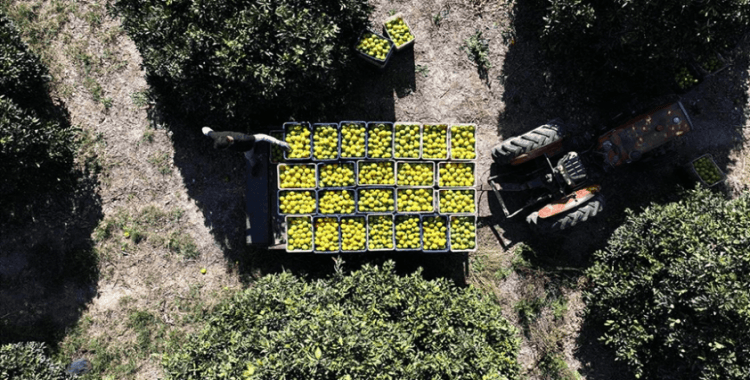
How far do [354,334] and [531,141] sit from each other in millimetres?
6704

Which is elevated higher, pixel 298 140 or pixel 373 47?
pixel 373 47

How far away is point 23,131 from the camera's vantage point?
1107cm

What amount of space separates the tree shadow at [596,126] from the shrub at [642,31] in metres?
1.54

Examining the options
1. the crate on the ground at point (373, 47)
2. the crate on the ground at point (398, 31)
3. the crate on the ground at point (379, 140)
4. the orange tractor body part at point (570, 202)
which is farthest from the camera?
the crate on the ground at point (398, 31)

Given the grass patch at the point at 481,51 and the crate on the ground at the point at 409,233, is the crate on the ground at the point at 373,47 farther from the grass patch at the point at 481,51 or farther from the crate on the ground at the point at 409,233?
the crate on the ground at the point at 409,233

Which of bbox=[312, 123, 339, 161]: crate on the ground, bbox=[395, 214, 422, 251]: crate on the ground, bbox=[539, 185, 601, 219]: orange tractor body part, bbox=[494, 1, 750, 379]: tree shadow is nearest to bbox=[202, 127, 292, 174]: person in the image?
bbox=[312, 123, 339, 161]: crate on the ground

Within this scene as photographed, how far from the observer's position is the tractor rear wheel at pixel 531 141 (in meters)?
12.3

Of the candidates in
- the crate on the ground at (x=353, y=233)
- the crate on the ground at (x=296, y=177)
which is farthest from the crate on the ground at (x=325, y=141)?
the crate on the ground at (x=353, y=233)

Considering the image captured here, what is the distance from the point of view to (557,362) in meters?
13.3

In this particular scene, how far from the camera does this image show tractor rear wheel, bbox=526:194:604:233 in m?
12.3

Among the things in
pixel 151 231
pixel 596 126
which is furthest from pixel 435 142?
pixel 151 231

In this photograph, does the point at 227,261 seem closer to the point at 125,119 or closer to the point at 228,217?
the point at 228,217

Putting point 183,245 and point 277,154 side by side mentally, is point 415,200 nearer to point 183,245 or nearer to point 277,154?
point 277,154

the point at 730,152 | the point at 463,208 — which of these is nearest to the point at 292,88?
the point at 463,208
